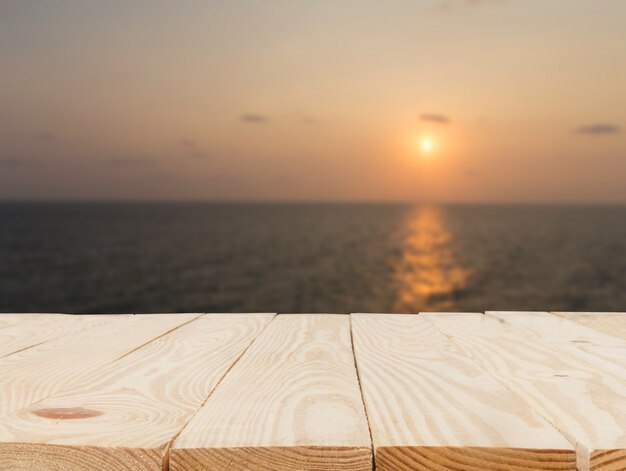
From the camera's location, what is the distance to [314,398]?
120 cm

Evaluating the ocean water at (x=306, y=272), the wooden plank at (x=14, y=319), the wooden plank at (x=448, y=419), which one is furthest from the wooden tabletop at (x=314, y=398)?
the ocean water at (x=306, y=272)

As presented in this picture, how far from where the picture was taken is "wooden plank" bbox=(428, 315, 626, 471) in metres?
0.95

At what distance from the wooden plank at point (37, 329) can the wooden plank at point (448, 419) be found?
38.5 inches

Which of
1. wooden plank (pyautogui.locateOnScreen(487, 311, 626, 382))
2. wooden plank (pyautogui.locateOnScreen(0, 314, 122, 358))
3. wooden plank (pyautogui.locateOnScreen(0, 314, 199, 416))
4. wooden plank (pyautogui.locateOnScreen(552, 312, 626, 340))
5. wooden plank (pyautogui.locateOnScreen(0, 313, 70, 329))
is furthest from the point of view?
wooden plank (pyautogui.locateOnScreen(0, 313, 70, 329))

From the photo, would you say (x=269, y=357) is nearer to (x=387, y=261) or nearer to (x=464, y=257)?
→ (x=387, y=261)

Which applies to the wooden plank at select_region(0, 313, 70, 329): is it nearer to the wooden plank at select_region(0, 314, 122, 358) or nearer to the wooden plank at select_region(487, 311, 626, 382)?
the wooden plank at select_region(0, 314, 122, 358)

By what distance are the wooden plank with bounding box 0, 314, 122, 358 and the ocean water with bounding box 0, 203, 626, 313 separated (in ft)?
93.2

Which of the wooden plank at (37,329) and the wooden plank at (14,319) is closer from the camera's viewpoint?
the wooden plank at (37,329)

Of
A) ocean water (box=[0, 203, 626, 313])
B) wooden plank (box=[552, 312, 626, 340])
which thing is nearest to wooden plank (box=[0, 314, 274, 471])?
wooden plank (box=[552, 312, 626, 340])

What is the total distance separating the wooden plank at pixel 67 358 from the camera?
129 cm

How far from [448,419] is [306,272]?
133ft

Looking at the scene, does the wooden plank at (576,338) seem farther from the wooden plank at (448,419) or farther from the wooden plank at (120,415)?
the wooden plank at (120,415)

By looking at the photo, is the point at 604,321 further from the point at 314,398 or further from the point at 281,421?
the point at 281,421

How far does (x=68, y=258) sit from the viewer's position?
161 ft
